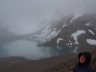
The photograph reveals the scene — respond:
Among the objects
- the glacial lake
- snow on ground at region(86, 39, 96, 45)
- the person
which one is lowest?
the person

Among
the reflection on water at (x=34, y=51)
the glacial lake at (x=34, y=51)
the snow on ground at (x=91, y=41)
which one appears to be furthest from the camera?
the snow on ground at (x=91, y=41)

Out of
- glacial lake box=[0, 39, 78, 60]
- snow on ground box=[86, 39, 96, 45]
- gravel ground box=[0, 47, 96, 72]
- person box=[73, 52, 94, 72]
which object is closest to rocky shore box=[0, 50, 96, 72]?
gravel ground box=[0, 47, 96, 72]

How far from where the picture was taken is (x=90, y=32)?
89.7 m

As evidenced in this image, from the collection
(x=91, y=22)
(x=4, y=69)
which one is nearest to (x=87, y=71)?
(x=4, y=69)

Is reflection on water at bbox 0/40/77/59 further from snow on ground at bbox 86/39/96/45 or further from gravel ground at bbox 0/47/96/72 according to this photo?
snow on ground at bbox 86/39/96/45

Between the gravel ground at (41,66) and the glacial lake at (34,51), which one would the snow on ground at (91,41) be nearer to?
the glacial lake at (34,51)

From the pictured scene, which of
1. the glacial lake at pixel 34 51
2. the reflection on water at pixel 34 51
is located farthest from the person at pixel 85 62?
the reflection on water at pixel 34 51

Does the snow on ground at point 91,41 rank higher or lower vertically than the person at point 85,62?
higher

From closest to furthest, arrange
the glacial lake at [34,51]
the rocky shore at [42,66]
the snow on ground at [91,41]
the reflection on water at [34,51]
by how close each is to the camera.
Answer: the rocky shore at [42,66]
the glacial lake at [34,51]
the reflection on water at [34,51]
the snow on ground at [91,41]

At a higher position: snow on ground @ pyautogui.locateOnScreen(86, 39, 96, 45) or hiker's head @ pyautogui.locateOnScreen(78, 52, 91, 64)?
snow on ground @ pyautogui.locateOnScreen(86, 39, 96, 45)

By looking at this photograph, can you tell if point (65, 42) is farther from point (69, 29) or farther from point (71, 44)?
point (69, 29)

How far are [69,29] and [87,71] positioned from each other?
315 feet

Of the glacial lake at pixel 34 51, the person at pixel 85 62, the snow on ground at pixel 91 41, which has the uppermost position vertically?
the snow on ground at pixel 91 41

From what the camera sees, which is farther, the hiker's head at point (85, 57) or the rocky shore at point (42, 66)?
the rocky shore at point (42, 66)
